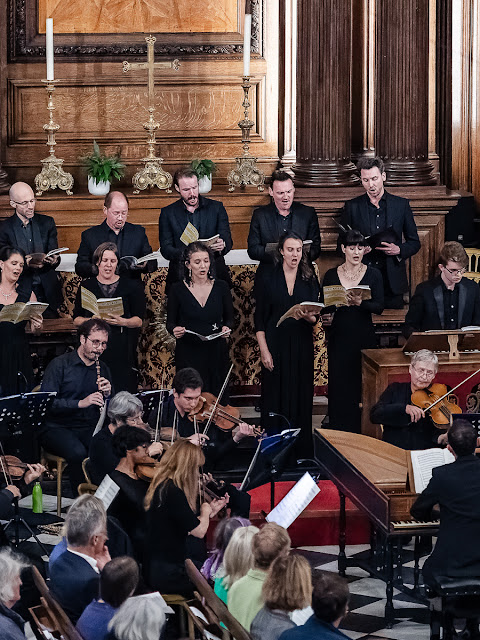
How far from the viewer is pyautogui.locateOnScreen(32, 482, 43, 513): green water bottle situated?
29.6 feet

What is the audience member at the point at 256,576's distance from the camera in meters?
6.01

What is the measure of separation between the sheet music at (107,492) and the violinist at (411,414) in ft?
6.83

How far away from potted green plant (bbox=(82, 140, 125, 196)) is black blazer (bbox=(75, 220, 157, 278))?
1.78 metres

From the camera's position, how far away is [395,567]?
8203 mm

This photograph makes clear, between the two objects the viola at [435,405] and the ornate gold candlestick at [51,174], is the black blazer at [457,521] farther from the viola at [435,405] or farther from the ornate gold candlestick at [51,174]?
the ornate gold candlestick at [51,174]

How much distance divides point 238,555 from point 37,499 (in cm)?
310

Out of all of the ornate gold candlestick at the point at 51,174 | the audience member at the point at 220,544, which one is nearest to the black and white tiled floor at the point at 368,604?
the audience member at the point at 220,544

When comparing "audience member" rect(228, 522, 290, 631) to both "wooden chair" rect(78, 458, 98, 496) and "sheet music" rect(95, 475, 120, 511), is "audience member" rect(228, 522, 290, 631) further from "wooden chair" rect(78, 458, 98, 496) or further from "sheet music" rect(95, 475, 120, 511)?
"wooden chair" rect(78, 458, 98, 496)

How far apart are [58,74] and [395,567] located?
20.0ft

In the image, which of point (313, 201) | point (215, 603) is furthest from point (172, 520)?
point (313, 201)

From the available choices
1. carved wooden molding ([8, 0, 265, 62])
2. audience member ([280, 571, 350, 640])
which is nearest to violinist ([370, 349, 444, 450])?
audience member ([280, 571, 350, 640])

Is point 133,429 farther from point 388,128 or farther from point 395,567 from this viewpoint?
point 388,128

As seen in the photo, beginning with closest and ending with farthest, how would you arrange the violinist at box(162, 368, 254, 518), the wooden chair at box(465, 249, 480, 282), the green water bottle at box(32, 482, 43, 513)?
the violinist at box(162, 368, 254, 518) → the green water bottle at box(32, 482, 43, 513) → the wooden chair at box(465, 249, 480, 282)

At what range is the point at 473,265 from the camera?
13844mm
